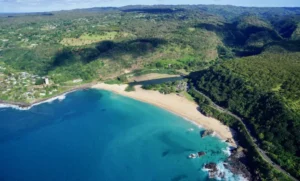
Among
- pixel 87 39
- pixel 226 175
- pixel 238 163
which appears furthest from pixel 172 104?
pixel 87 39

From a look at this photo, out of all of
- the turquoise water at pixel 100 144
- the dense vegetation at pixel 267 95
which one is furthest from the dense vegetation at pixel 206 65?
the turquoise water at pixel 100 144

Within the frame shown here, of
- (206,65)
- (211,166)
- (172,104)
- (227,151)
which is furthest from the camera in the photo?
(206,65)

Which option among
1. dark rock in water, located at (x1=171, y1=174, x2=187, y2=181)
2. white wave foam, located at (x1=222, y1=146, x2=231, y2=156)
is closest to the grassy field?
white wave foam, located at (x1=222, y1=146, x2=231, y2=156)

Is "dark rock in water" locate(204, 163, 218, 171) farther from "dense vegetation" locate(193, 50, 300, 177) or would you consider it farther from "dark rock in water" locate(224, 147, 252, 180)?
"dense vegetation" locate(193, 50, 300, 177)

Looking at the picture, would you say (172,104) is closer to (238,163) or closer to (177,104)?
(177,104)

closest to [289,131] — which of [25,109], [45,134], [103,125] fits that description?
[103,125]

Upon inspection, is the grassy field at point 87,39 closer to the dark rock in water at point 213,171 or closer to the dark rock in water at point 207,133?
the dark rock in water at point 207,133

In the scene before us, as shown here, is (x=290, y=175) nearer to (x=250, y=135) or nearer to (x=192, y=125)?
(x=250, y=135)
